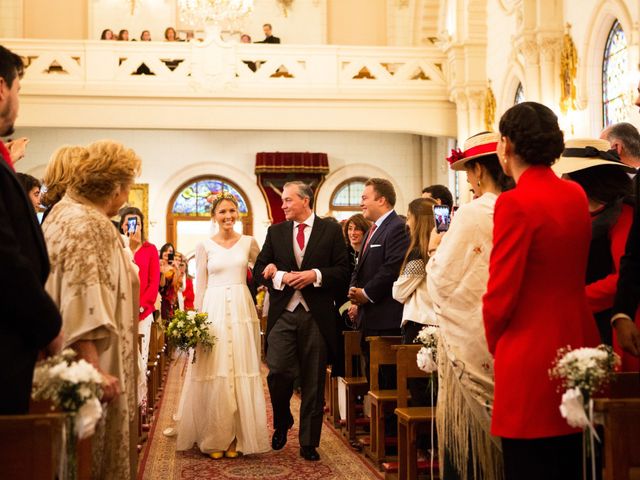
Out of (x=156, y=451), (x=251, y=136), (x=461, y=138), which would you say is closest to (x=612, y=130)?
(x=156, y=451)

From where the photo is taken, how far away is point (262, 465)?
6512mm

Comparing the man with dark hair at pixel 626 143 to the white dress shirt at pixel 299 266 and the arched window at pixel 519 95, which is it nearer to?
the white dress shirt at pixel 299 266

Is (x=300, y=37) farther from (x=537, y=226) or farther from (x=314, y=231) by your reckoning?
(x=537, y=226)

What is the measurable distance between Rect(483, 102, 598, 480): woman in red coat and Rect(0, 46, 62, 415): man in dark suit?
152cm

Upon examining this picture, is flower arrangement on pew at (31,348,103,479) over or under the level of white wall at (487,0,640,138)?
under

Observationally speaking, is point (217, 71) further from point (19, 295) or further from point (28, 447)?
point (28, 447)

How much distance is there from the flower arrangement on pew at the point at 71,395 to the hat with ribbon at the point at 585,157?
238cm

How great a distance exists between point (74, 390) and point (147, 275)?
5817 millimetres

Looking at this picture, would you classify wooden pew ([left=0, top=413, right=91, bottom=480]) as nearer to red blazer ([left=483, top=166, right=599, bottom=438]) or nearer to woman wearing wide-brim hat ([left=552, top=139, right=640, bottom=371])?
red blazer ([left=483, top=166, right=599, bottom=438])

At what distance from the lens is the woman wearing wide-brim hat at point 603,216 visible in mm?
3932

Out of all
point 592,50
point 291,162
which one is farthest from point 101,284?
point 291,162

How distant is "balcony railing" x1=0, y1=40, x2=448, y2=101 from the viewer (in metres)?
16.4

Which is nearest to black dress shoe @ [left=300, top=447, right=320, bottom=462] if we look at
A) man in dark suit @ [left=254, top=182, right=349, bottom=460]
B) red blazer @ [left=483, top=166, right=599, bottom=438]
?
man in dark suit @ [left=254, top=182, right=349, bottom=460]

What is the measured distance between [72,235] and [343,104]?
13645mm
